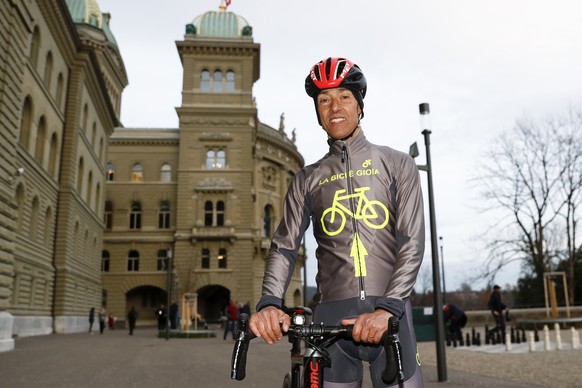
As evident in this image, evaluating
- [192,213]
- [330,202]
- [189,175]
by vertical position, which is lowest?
[330,202]

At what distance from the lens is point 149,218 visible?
49750mm

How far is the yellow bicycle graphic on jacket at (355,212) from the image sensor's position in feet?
8.61

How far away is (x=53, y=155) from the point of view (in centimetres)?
2886

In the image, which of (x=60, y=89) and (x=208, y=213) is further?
(x=208, y=213)

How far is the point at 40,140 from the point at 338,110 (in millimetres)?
26971

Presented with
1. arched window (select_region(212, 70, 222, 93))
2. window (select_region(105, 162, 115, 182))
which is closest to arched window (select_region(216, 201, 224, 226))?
arched window (select_region(212, 70, 222, 93))

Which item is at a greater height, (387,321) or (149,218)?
(149,218)

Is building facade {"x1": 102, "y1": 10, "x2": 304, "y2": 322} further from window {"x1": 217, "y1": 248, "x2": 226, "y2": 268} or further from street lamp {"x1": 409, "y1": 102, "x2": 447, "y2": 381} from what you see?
street lamp {"x1": 409, "y1": 102, "x2": 447, "y2": 381}

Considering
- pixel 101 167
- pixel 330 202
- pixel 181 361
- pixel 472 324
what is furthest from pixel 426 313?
pixel 101 167

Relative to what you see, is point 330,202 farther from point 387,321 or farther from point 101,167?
point 101,167

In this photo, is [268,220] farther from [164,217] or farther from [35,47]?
[35,47]

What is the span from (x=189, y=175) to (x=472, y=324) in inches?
1046

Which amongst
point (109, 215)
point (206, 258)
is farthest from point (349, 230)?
point (109, 215)

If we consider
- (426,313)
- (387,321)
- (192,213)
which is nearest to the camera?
(387,321)
